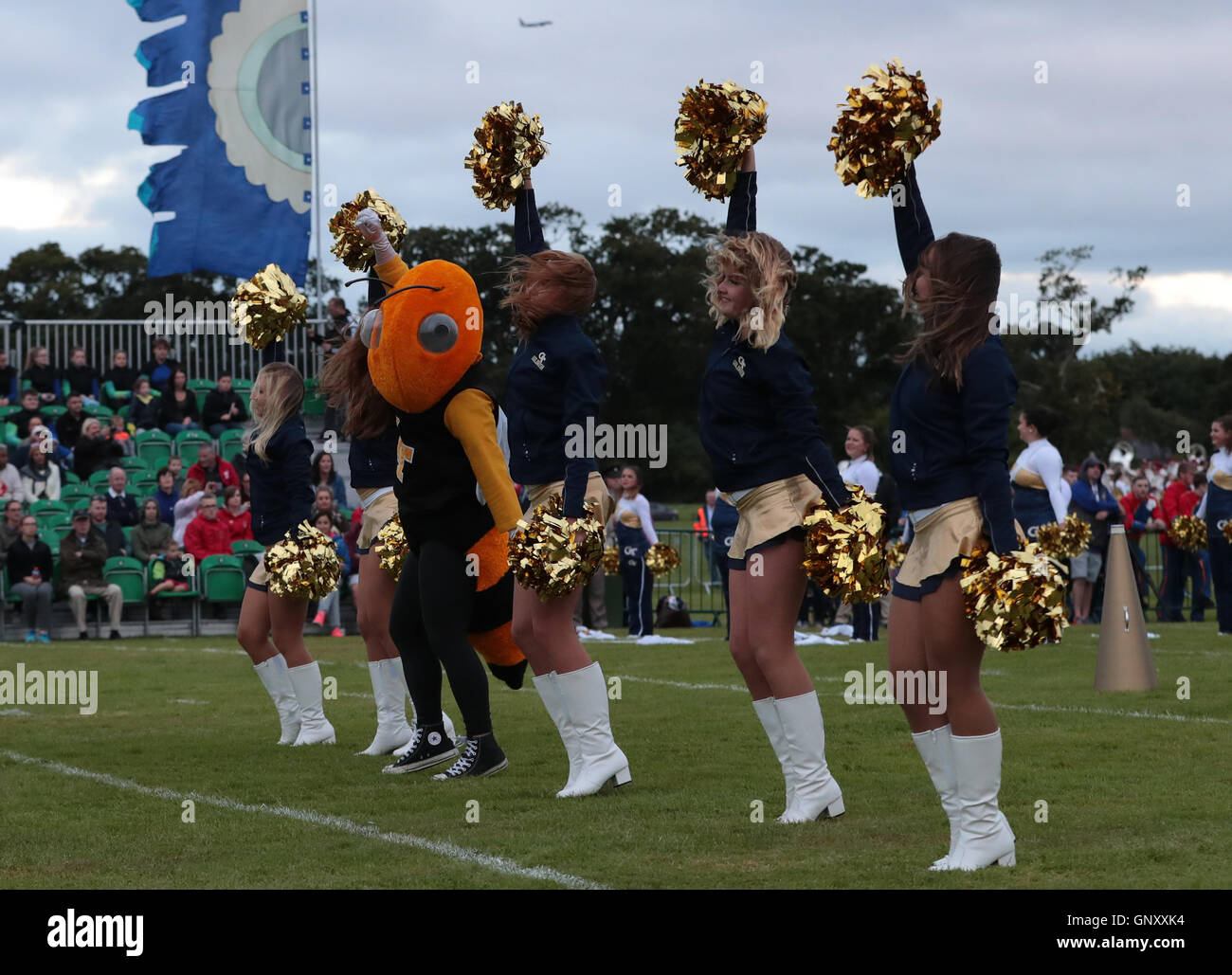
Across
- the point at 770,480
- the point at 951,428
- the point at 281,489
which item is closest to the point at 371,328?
the point at 281,489

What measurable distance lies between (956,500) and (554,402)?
234cm

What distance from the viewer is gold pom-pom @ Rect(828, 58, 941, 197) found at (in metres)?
5.39

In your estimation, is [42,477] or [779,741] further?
[42,477]

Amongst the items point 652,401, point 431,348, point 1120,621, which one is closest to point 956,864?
point 431,348

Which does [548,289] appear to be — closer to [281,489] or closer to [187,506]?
[281,489]

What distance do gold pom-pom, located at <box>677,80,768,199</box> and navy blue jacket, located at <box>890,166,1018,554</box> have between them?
1241mm

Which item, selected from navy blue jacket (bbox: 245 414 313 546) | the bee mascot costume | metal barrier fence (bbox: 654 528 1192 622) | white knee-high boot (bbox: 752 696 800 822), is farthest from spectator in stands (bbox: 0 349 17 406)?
white knee-high boot (bbox: 752 696 800 822)

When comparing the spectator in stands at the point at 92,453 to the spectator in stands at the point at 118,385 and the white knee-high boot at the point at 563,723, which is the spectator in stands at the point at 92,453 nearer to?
the spectator in stands at the point at 118,385

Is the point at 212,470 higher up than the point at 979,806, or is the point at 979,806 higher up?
the point at 212,470

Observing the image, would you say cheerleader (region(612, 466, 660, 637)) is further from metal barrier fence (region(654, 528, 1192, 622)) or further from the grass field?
the grass field

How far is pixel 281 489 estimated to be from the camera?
29.0ft

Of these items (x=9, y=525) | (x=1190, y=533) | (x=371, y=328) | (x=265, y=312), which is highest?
(x=265, y=312)

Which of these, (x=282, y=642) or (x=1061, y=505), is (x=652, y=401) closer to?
(x=1061, y=505)
